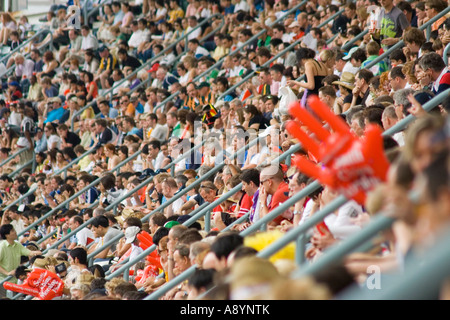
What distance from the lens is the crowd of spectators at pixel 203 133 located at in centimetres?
316

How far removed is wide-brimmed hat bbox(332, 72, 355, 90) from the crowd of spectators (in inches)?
0.6

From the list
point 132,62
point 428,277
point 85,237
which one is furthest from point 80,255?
point 132,62

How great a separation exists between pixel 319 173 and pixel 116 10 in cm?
1495

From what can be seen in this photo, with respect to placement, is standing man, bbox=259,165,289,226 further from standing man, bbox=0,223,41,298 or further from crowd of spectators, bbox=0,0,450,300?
standing man, bbox=0,223,41,298

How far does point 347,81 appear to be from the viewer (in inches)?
328

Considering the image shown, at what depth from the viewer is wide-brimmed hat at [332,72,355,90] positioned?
826 centimetres

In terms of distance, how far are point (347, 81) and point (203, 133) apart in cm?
209

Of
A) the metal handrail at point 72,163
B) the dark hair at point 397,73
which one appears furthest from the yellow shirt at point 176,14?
the dark hair at point 397,73

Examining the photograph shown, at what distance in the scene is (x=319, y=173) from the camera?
2967mm

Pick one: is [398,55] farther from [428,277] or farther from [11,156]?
[11,156]

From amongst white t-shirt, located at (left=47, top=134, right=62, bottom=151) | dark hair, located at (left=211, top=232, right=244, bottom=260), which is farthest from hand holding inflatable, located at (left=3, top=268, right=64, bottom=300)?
white t-shirt, located at (left=47, top=134, right=62, bottom=151)

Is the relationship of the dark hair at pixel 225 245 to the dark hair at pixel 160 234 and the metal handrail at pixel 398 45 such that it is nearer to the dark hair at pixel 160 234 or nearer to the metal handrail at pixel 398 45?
the dark hair at pixel 160 234

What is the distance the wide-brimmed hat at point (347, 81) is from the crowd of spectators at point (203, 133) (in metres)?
0.01
